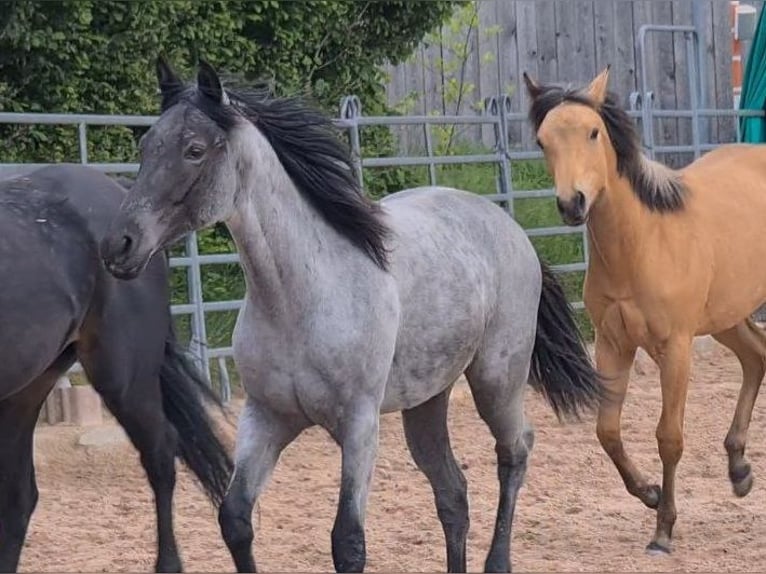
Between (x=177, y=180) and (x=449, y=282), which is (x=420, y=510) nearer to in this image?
(x=449, y=282)

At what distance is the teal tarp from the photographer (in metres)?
11.7

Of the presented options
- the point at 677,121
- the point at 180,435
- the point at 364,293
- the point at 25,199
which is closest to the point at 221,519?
the point at 364,293

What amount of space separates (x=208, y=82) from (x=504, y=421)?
1.71m

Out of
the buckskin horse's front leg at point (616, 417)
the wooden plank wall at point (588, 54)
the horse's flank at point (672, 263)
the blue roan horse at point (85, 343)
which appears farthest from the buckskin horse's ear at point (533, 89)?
the wooden plank wall at point (588, 54)

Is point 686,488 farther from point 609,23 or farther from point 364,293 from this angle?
point 609,23

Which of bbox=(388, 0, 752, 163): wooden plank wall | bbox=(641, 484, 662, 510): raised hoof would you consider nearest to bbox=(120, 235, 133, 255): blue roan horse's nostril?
bbox=(641, 484, 662, 510): raised hoof

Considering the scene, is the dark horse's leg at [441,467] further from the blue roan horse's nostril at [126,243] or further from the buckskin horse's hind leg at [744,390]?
the buckskin horse's hind leg at [744,390]

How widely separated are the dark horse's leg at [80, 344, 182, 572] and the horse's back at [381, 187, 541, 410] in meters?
0.99

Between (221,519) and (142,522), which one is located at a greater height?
(221,519)

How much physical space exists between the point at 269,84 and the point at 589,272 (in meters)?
1.83

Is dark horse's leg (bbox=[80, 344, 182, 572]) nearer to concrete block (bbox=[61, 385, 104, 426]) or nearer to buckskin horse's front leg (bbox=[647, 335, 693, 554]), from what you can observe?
buckskin horse's front leg (bbox=[647, 335, 693, 554])

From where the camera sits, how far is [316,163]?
14.7 feet

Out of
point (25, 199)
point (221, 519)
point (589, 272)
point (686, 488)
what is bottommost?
point (686, 488)

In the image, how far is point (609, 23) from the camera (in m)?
12.5
